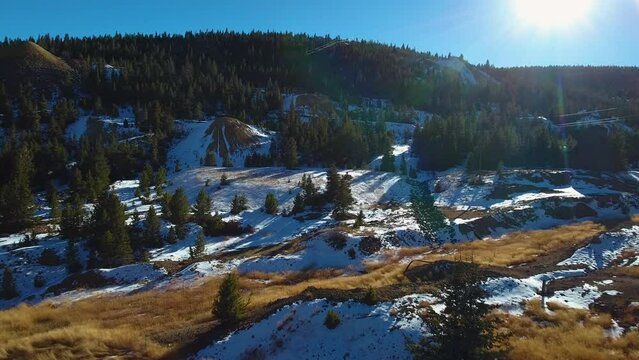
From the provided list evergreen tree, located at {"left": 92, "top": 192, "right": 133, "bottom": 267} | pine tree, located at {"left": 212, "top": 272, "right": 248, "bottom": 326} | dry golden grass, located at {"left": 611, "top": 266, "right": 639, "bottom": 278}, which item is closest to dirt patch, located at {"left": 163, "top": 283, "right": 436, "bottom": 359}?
pine tree, located at {"left": 212, "top": 272, "right": 248, "bottom": 326}

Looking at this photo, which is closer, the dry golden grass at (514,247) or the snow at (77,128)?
the dry golden grass at (514,247)

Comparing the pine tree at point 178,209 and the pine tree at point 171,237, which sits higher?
the pine tree at point 178,209

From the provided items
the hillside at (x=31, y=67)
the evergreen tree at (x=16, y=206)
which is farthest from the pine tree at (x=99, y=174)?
the hillside at (x=31, y=67)

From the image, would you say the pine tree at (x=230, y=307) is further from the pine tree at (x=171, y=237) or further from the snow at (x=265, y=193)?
the pine tree at (x=171, y=237)

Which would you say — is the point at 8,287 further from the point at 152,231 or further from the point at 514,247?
the point at 514,247

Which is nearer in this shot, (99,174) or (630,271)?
(630,271)

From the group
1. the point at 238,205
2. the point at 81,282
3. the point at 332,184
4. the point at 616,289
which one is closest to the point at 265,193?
the point at 238,205
